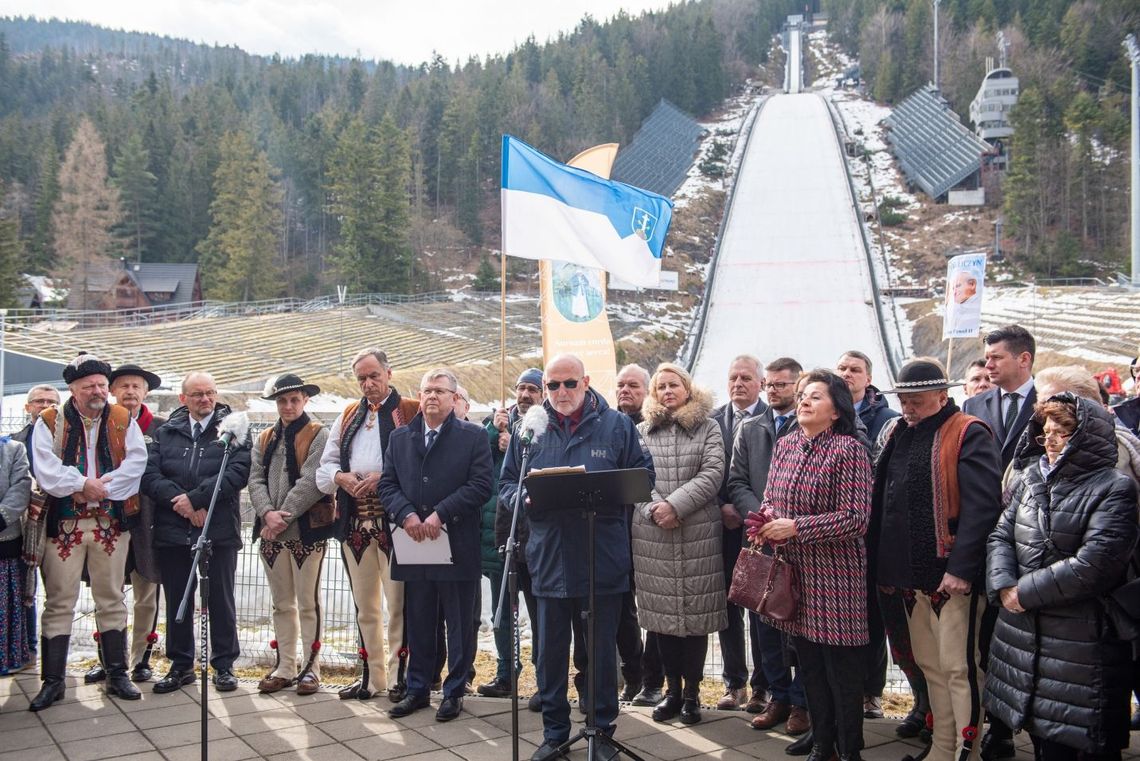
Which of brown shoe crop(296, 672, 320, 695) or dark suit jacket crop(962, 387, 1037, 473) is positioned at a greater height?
dark suit jacket crop(962, 387, 1037, 473)

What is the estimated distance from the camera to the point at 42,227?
5666 cm

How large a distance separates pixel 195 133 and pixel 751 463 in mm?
71134

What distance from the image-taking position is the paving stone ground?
4895 mm

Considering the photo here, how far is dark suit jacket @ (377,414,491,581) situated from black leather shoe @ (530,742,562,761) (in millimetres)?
1144

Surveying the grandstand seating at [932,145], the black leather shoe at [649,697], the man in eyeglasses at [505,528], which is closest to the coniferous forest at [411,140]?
the grandstand seating at [932,145]

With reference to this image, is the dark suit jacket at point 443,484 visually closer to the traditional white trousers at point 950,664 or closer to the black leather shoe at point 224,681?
the black leather shoe at point 224,681

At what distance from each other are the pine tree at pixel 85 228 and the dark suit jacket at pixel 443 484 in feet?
171

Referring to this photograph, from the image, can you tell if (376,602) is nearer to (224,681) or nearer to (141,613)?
(224,681)

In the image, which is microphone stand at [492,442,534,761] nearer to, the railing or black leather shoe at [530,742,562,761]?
black leather shoe at [530,742,562,761]

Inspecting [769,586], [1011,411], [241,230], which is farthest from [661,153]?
[769,586]

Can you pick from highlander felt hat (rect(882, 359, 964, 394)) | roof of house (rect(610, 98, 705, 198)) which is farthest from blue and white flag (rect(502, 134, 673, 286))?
roof of house (rect(610, 98, 705, 198))

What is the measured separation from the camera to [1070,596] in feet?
12.6

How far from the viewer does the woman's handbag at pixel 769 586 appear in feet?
14.9

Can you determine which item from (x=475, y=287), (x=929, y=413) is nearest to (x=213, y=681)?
(x=929, y=413)
